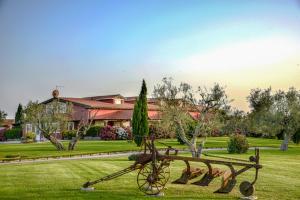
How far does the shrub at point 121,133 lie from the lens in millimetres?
50469

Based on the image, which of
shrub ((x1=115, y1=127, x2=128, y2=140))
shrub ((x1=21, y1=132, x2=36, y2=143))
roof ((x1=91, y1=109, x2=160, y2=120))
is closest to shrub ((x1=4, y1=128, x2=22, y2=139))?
shrub ((x1=21, y1=132, x2=36, y2=143))

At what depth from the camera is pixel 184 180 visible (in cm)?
1334

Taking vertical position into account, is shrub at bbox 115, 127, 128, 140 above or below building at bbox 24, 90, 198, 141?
below

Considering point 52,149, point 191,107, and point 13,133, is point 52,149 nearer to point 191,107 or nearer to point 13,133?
point 191,107

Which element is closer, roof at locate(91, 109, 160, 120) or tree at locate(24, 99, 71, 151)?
tree at locate(24, 99, 71, 151)

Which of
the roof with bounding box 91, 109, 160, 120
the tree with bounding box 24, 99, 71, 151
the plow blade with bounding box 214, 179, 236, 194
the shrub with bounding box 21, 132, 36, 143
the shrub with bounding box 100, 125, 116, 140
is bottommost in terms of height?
the plow blade with bounding box 214, 179, 236, 194

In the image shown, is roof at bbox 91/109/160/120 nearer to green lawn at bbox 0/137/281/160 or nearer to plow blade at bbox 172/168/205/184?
green lawn at bbox 0/137/281/160

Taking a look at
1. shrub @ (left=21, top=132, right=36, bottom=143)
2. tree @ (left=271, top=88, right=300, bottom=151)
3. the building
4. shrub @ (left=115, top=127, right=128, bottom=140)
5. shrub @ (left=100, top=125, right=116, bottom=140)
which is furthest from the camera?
the building

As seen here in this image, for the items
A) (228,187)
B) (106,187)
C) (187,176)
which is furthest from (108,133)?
(228,187)

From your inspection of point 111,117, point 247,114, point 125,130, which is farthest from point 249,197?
point 247,114

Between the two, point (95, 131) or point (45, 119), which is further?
point (95, 131)

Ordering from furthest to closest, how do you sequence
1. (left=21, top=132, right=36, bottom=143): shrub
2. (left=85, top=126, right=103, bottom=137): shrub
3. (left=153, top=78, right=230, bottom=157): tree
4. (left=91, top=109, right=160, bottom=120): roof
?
1. (left=91, top=109, right=160, bottom=120): roof
2. (left=85, top=126, right=103, bottom=137): shrub
3. (left=21, top=132, right=36, bottom=143): shrub
4. (left=153, top=78, right=230, bottom=157): tree

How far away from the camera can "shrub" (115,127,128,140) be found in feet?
166

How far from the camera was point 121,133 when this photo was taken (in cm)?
5069
